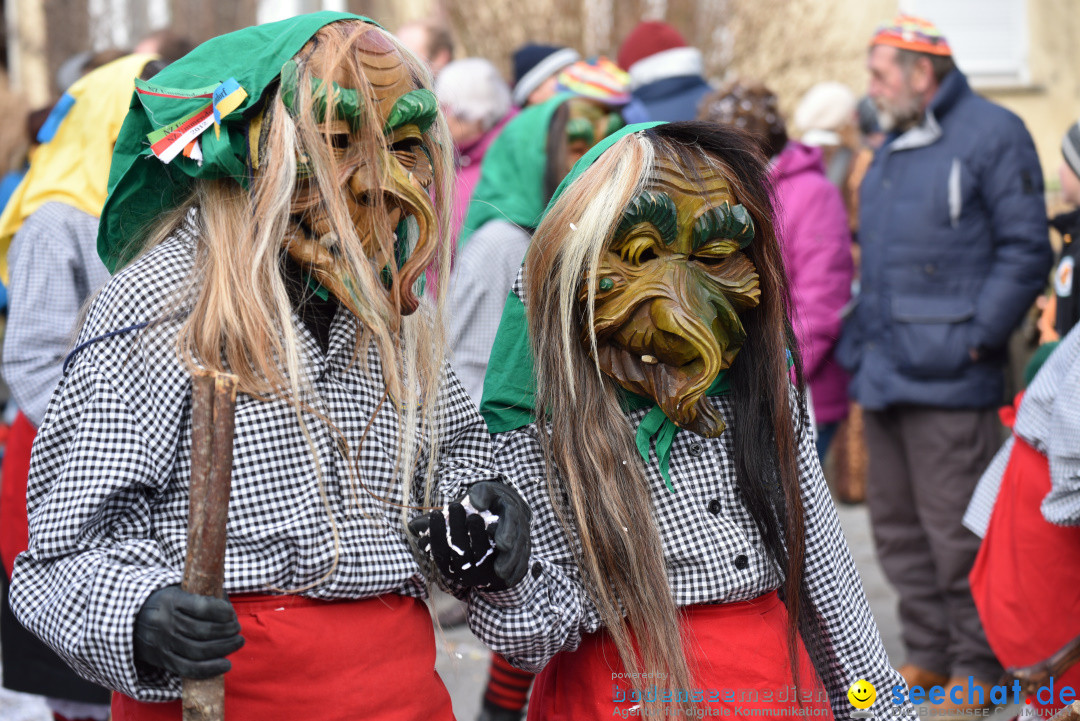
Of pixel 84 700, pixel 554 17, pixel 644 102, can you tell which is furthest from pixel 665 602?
pixel 554 17

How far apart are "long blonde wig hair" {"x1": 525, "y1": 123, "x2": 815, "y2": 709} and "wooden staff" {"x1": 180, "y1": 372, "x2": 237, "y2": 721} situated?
679 millimetres

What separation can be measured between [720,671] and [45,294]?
2.07m

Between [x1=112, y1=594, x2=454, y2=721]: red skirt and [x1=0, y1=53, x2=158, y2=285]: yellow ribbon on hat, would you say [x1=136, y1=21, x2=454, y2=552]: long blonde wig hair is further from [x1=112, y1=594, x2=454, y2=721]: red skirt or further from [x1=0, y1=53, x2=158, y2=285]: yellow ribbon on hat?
[x1=0, y1=53, x2=158, y2=285]: yellow ribbon on hat

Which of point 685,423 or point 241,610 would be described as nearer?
point 241,610

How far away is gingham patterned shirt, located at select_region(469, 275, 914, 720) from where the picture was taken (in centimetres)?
195

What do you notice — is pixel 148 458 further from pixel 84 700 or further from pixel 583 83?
pixel 583 83

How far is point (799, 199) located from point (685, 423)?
2765mm

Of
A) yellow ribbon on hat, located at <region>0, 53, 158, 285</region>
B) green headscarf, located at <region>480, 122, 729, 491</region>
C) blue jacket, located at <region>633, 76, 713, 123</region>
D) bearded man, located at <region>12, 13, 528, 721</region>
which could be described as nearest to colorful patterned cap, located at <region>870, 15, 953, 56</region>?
blue jacket, located at <region>633, 76, 713, 123</region>

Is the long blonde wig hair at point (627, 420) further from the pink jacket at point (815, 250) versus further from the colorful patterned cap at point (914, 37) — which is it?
the colorful patterned cap at point (914, 37)

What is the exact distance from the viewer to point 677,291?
6.47ft

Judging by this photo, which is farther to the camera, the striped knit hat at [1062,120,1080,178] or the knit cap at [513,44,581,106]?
the knit cap at [513,44,581,106]

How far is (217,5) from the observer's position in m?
10.7

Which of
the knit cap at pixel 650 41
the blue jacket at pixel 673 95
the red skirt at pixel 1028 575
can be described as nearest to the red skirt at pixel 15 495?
the red skirt at pixel 1028 575

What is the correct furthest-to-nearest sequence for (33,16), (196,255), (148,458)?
1. (33,16)
2. (196,255)
3. (148,458)
